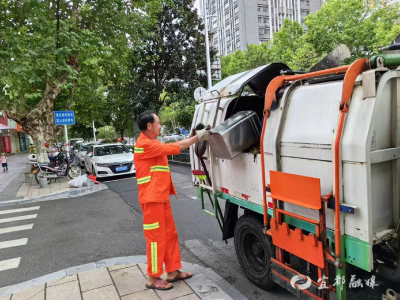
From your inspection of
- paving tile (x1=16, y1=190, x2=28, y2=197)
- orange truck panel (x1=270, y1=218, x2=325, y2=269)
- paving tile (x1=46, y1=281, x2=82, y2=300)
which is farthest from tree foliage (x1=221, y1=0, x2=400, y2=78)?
paving tile (x1=46, y1=281, x2=82, y2=300)

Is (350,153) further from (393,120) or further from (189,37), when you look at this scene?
(189,37)

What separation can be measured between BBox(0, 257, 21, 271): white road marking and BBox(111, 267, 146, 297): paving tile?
1.82 meters

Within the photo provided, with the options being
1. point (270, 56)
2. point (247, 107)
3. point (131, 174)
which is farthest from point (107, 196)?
point (270, 56)

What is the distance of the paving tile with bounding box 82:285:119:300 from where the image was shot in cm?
309

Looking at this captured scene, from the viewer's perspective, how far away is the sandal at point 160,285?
10.3 feet

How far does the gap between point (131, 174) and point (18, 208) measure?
187 inches

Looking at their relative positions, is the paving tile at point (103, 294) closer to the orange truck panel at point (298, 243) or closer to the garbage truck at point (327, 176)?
the garbage truck at point (327, 176)

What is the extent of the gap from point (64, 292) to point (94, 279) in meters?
0.34

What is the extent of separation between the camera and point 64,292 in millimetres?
3246

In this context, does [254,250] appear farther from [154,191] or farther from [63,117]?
[63,117]

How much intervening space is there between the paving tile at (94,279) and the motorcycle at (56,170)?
823 centimetres

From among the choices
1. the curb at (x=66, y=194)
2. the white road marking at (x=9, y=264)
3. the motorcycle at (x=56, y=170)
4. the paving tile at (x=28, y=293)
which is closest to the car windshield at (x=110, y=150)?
the motorcycle at (x=56, y=170)

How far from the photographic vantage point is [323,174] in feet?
7.13

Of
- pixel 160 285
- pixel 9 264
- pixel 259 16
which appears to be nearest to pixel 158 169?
pixel 160 285
